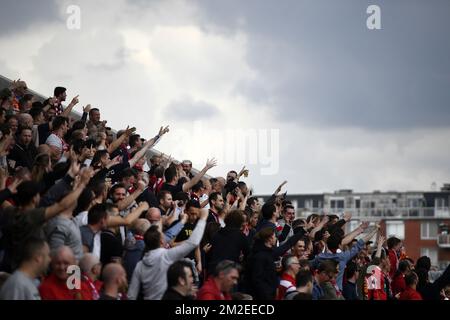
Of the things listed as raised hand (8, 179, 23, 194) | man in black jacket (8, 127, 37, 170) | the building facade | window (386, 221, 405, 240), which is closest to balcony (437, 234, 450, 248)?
the building facade

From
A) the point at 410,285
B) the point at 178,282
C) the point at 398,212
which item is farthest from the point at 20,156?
the point at 398,212

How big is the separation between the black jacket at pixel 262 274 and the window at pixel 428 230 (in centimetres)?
10603

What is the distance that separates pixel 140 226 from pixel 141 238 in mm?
232

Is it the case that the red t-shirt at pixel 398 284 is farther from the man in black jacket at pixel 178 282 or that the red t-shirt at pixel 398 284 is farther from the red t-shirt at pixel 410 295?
the man in black jacket at pixel 178 282

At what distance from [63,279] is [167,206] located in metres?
5.34

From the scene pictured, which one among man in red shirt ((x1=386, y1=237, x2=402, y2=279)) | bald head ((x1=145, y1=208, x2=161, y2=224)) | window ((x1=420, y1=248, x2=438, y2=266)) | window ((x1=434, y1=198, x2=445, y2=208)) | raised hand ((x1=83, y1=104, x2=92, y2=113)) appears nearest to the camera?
bald head ((x1=145, y1=208, x2=161, y2=224))

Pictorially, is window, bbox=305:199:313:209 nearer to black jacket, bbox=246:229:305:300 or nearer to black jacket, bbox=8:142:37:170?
black jacket, bbox=8:142:37:170

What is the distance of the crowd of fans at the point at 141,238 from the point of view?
38.2 ft

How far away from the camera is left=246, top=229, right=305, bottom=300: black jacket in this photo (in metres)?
14.3

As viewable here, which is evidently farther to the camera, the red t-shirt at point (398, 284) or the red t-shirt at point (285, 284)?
the red t-shirt at point (398, 284)

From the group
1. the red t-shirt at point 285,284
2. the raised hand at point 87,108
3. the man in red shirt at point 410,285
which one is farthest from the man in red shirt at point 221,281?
the raised hand at point 87,108

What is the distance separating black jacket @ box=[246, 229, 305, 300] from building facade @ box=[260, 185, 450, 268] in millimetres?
95014

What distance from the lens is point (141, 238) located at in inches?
556
